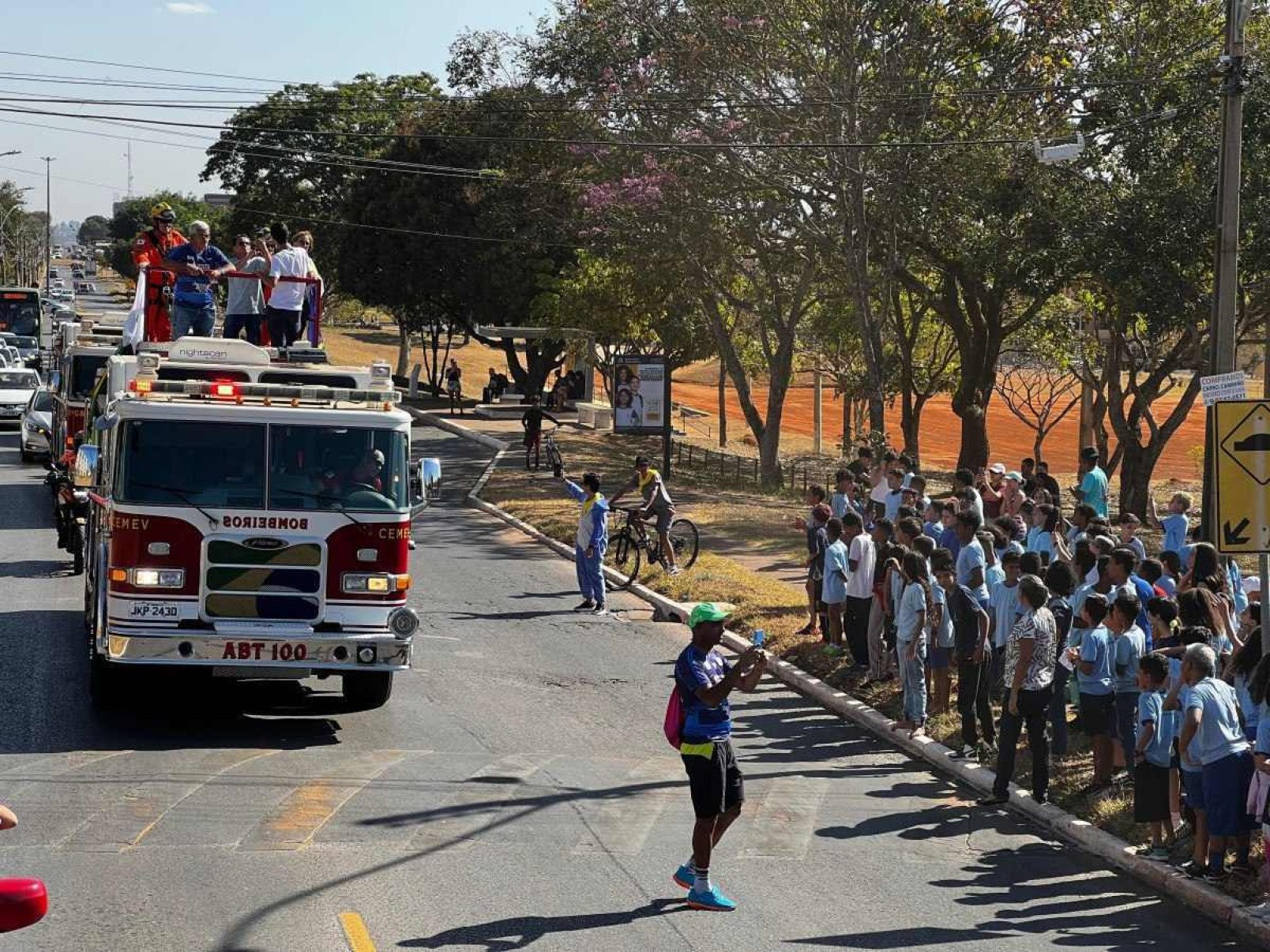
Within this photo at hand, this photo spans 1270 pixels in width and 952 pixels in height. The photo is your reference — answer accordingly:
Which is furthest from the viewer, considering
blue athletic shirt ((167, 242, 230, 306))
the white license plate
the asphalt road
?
blue athletic shirt ((167, 242, 230, 306))

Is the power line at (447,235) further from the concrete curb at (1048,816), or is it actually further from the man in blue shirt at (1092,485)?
the concrete curb at (1048,816)

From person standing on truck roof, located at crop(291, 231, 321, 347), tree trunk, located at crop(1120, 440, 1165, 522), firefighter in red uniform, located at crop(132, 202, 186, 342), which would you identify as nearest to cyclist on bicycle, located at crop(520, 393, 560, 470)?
tree trunk, located at crop(1120, 440, 1165, 522)

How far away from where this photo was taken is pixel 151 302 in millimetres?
17109

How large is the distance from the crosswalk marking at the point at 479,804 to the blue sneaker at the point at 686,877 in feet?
5.25

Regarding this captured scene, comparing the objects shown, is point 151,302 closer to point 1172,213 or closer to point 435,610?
point 435,610

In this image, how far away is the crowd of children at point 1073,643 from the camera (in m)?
9.57

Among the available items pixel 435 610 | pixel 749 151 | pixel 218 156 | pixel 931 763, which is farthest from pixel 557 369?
pixel 931 763

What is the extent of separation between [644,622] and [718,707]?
33.9ft

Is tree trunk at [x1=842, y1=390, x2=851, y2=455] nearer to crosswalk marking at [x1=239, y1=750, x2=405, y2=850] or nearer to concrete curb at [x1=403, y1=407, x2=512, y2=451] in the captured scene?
concrete curb at [x1=403, y1=407, x2=512, y2=451]

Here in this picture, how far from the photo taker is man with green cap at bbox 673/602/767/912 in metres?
9.10

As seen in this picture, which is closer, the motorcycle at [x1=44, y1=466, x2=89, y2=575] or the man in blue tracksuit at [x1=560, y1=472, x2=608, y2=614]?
the man in blue tracksuit at [x1=560, y1=472, x2=608, y2=614]

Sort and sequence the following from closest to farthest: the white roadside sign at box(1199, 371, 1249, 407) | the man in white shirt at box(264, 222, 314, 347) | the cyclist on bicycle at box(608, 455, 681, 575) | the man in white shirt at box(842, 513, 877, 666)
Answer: the white roadside sign at box(1199, 371, 1249, 407)
the man in white shirt at box(842, 513, 877, 666)
the man in white shirt at box(264, 222, 314, 347)
the cyclist on bicycle at box(608, 455, 681, 575)

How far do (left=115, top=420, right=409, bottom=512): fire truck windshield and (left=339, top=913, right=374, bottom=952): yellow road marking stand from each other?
Answer: 4.72m

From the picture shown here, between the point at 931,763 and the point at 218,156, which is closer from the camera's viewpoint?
the point at 931,763
